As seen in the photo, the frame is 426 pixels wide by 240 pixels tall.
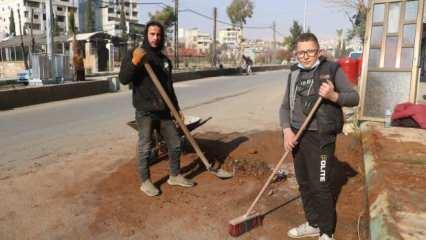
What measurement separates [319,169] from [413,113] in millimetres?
3635

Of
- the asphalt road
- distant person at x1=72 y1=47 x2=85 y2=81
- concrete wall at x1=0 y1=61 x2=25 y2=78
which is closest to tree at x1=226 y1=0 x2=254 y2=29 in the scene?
concrete wall at x1=0 y1=61 x2=25 y2=78

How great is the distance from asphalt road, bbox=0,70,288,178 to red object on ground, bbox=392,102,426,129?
2.80 meters

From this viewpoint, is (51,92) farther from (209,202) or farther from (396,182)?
(396,182)

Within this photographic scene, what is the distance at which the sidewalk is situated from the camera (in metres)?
2.99

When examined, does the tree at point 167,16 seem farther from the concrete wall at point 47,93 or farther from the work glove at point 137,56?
the work glove at point 137,56

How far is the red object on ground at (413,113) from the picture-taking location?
20.2 ft

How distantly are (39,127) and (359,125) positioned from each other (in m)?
6.33

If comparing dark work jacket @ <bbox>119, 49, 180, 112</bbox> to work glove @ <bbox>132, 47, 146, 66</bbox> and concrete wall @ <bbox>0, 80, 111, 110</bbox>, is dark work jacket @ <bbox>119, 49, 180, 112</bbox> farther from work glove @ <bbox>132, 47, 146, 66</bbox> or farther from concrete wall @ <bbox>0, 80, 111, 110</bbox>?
concrete wall @ <bbox>0, 80, 111, 110</bbox>

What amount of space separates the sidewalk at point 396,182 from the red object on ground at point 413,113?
267 millimetres

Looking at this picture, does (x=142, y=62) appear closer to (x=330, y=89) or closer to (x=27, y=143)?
(x=330, y=89)

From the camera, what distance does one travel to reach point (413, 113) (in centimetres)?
629

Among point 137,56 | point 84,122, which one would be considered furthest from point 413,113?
point 84,122

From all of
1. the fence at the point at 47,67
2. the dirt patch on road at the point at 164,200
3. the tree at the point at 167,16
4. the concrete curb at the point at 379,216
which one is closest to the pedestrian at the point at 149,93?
the dirt patch on road at the point at 164,200

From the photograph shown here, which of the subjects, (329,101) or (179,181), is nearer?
(329,101)
